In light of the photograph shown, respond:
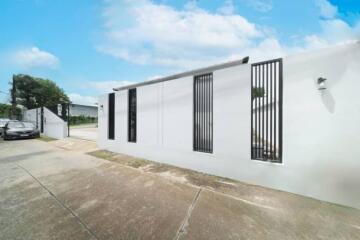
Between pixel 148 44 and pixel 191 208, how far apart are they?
648 centimetres

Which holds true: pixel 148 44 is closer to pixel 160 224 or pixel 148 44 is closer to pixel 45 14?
pixel 45 14

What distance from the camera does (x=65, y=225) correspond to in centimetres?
238

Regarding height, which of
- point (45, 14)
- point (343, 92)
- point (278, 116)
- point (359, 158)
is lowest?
point (359, 158)

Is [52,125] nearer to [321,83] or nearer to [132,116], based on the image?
[132,116]

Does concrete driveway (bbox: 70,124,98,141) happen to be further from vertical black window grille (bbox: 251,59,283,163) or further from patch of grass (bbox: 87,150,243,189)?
vertical black window grille (bbox: 251,59,283,163)

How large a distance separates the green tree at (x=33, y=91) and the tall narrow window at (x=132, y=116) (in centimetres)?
2327

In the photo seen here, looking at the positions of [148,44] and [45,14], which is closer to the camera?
[45,14]

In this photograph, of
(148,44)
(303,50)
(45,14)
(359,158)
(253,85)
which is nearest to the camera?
(359,158)

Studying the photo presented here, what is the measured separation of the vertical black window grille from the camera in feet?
11.6

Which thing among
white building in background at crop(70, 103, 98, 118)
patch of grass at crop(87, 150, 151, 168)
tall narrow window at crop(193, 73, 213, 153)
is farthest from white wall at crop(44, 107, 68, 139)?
white building in background at crop(70, 103, 98, 118)

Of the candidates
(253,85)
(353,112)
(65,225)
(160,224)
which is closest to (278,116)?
(253,85)

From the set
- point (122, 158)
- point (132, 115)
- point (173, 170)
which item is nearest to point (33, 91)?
point (132, 115)

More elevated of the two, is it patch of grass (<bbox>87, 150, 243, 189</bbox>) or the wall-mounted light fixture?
the wall-mounted light fixture

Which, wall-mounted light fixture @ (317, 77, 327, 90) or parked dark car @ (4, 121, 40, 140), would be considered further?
parked dark car @ (4, 121, 40, 140)
